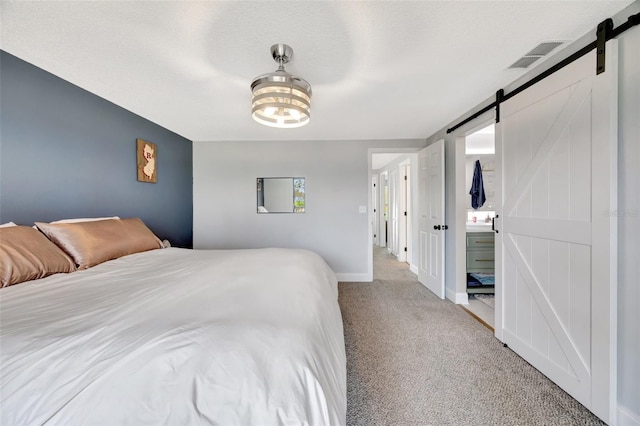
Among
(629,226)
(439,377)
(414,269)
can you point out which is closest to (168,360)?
(439,377)

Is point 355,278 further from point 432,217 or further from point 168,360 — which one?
point 168,360

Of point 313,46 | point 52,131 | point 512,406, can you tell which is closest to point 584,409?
point 512,406

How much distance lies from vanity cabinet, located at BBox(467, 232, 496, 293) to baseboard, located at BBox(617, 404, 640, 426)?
1885 millimetres

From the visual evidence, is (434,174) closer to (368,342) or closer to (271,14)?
(368,342)

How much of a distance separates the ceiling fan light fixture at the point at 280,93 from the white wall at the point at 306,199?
221cm

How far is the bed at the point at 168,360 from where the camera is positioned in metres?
0.66

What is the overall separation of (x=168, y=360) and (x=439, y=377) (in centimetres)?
176

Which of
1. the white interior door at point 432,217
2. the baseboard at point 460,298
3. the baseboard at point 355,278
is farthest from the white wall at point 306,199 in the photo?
the baseboard at point 460,298

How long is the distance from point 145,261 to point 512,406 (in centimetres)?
267

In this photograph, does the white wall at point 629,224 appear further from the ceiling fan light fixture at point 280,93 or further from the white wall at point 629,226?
the ceiling fan light fixture at point 280,93

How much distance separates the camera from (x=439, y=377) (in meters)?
1.66

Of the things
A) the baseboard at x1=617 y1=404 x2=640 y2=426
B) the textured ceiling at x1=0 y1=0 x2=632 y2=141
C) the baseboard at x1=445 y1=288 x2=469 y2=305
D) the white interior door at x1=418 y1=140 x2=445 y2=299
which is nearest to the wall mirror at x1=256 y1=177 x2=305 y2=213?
the textured ceiling at x1=0 y1=0 x2=632 y2=141

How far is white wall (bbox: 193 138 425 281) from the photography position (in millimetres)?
3836

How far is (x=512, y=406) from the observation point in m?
1.44
